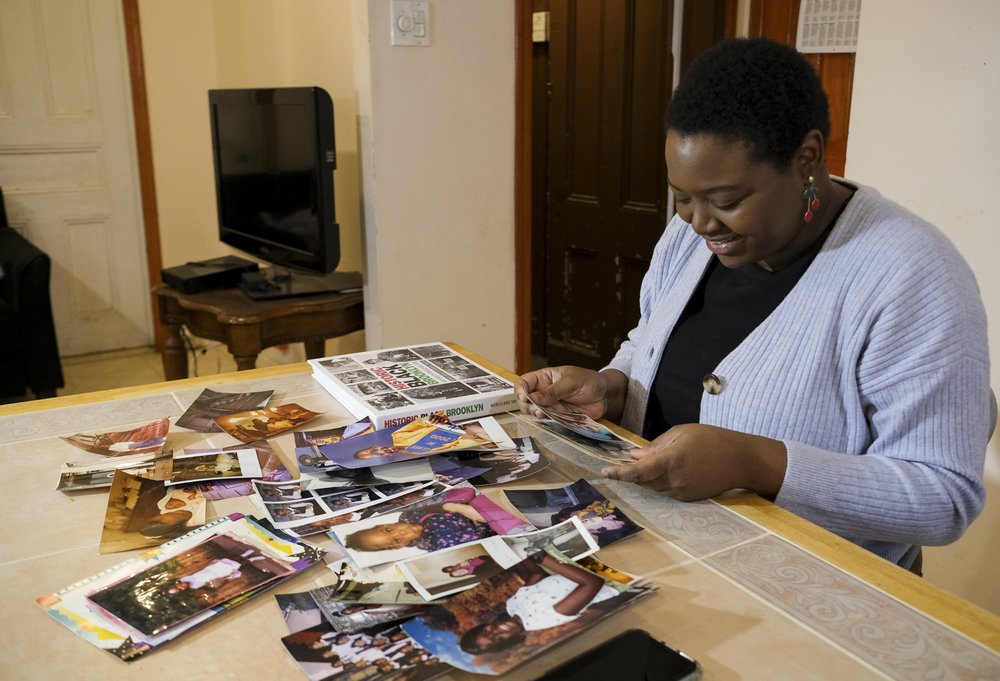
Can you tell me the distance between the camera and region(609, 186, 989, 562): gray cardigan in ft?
3.56

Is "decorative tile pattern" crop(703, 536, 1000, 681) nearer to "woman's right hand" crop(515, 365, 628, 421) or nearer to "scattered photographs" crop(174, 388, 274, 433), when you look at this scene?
"woman's right hand" crop(515, 365, 628, 421)

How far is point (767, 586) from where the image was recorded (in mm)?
890

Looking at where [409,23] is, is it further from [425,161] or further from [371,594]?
[371,594]

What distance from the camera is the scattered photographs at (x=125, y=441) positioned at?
49.2 inches

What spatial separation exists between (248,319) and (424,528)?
5.87 ft

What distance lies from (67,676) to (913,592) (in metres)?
0.81

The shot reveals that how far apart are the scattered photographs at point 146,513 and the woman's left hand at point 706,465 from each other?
0.51 m

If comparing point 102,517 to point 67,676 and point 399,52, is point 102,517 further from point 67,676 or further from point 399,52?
point 399,52

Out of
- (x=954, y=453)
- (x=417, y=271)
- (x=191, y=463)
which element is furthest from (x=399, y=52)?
(x=954, y=453)

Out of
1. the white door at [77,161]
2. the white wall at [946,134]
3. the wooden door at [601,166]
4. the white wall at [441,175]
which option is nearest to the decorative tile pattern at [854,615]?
the white wall at [946,134]

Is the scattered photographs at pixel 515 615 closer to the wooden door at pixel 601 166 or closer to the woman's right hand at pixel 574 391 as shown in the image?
the woman's right hand at pixel 574 391

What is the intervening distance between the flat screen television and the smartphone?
6.93 ft

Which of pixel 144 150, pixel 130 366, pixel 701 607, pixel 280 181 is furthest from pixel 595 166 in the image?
pixel 701 607

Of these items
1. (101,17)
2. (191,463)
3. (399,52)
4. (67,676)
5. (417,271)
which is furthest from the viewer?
(101,17)
